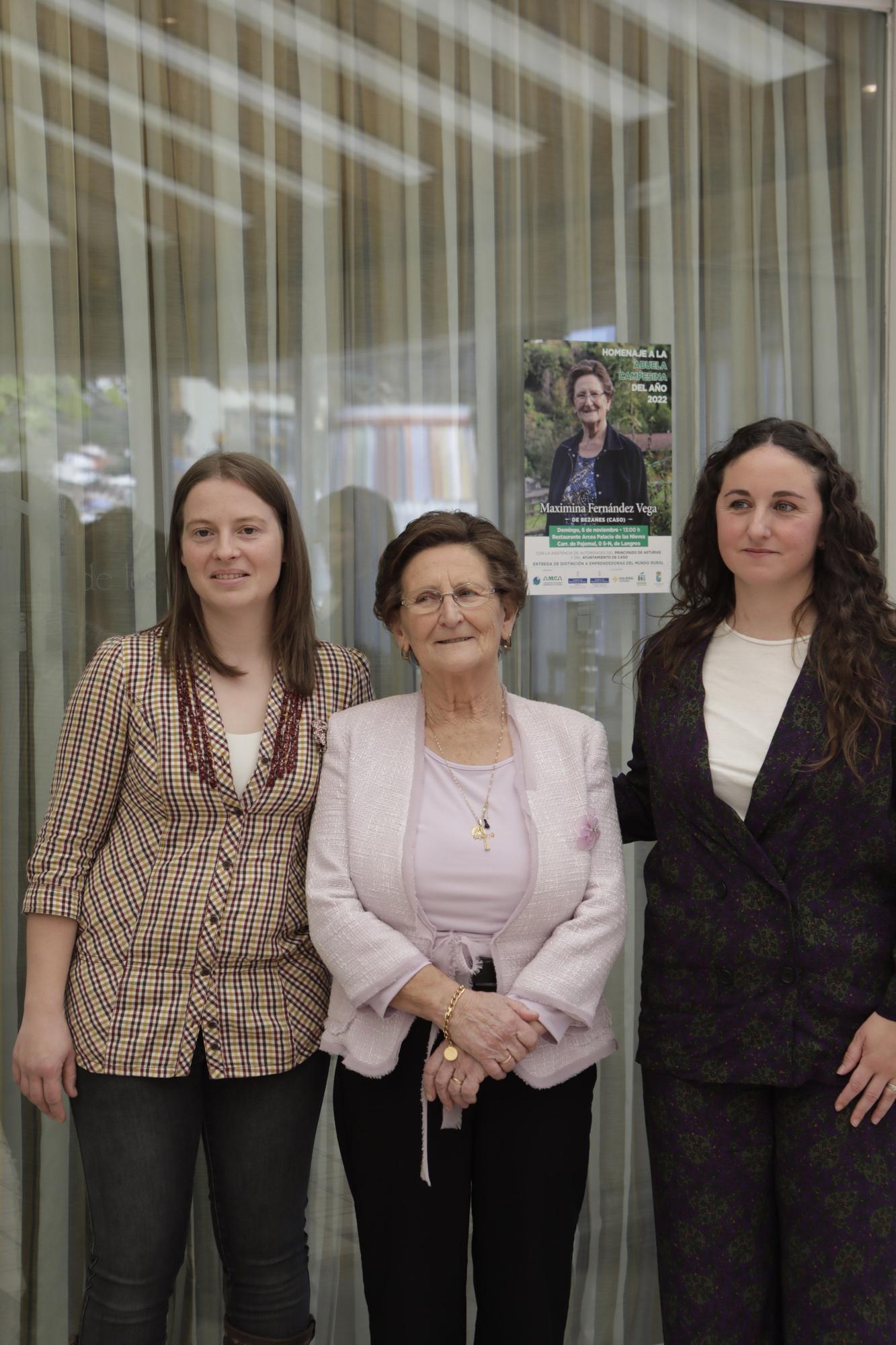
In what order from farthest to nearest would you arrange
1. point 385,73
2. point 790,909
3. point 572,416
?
point 572,416 → point 385,73 → point 790,909

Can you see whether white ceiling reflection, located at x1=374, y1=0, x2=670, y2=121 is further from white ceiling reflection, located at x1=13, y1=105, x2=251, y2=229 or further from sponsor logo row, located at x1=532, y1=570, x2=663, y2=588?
sponsor logo row, located at x1=532, y1=570, x2=663, y2=588

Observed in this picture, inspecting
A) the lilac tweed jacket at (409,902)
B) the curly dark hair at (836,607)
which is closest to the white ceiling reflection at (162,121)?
the curly dark hair at (836,607)

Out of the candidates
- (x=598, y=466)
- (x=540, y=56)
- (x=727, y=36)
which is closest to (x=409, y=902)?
(x=598, y=466)

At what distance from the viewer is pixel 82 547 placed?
2357mm

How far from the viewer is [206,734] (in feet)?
6.38

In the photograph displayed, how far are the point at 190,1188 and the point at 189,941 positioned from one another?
428 mm

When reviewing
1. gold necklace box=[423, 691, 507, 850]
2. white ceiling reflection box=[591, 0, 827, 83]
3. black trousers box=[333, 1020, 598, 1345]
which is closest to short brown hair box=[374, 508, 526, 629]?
gold necklace box=[423, 691, 507, 850]

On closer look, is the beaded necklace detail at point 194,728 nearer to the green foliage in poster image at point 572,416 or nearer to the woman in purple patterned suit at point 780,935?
the woman in purple patterned suit at point 780,935

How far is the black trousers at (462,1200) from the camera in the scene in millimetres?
1906

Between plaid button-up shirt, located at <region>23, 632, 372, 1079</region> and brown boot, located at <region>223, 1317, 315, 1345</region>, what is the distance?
0.46m

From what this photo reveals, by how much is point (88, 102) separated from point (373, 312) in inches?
26.1

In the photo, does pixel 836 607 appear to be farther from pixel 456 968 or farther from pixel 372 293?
pixel 372 293

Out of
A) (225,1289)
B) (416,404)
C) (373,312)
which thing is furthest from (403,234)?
(225,1289)

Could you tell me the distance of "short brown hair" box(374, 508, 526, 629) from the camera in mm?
2033
